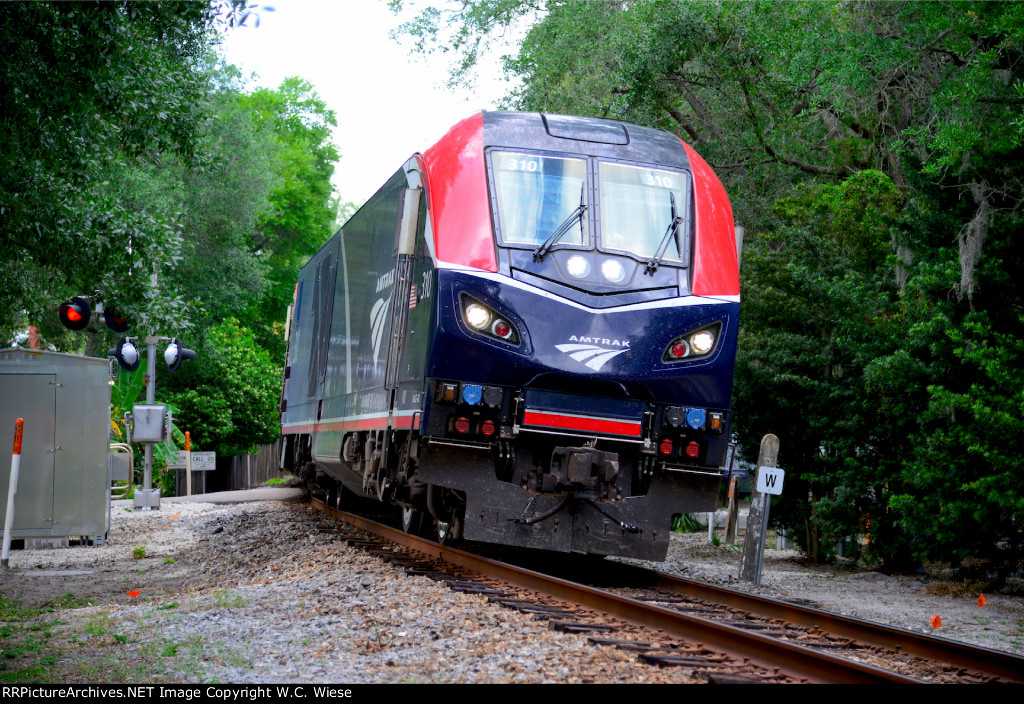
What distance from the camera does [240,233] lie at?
37750 millimetres

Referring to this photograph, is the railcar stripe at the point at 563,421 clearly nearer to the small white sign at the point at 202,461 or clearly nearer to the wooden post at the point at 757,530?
the wooden post at the point at 757,530

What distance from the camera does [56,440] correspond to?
14188mm

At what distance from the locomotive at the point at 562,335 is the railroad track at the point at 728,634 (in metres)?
0.48

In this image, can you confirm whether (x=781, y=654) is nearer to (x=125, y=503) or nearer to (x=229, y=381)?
(x=125, y=503)

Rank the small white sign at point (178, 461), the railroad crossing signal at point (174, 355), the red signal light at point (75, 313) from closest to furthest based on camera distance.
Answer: the red signal light at point (75, 313)
the railroad crossing signal at point (174, 355)
the small white sign at point (178, 461)

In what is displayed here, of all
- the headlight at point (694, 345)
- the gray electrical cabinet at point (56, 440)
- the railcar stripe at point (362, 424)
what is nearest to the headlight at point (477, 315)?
the railcar stripe at point (362, 424)

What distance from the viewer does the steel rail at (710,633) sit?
17.9 feet

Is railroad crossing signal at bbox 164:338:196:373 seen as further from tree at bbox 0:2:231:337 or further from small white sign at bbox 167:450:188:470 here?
small white sign at bbox 167:450:188:470

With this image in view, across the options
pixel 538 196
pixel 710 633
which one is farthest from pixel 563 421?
pixel 710 633

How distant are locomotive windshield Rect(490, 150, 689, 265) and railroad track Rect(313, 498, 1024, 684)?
8.95 feet

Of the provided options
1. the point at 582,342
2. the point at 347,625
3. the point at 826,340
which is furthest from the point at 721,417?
the point at 826,340

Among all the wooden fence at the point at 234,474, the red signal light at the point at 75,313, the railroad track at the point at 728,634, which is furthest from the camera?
the wooden fence at the point at 234,474

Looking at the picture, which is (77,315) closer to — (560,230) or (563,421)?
(560,230)

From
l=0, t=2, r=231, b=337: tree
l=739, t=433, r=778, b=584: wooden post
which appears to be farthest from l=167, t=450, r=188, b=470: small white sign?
l=739, t=433, r=778, b=584: wooden post
